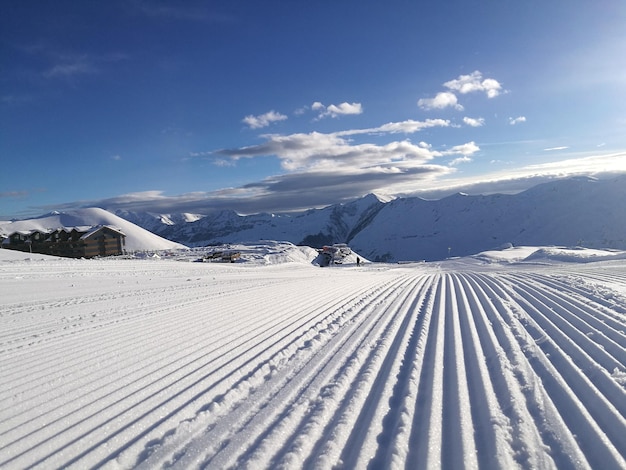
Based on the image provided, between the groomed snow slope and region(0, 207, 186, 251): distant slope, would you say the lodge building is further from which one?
the groomed snow slope

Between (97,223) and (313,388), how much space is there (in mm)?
150820

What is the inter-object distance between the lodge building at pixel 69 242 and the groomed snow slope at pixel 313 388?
41972mm

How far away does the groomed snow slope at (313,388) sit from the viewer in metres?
3.80

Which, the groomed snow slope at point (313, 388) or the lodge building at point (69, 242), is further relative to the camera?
the lodge building at point (69, 242)

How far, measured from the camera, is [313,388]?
17.3 feet

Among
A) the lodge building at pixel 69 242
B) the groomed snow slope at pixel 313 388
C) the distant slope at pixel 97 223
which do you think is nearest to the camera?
the groomed snow slope at pixel 313 388

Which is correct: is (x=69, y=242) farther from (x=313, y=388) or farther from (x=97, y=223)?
(x=97, y=223)

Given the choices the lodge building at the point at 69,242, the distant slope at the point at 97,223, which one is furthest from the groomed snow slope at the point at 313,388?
the distant slope at the point at 97,223

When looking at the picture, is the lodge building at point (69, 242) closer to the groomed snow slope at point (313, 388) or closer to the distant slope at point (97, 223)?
the distant slope at point (97, 223)

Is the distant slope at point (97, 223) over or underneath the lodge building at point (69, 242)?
over

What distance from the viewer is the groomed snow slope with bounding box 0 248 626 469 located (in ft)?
12.5

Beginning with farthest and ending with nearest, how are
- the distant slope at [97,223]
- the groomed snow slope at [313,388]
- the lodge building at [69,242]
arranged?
the distant slope at [97,223]
the lodge building at [69,242]
the groomed snow slope at [313,388]

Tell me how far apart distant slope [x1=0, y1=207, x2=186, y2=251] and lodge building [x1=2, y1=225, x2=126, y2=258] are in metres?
28.0

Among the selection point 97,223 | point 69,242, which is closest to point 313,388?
point 69,242
